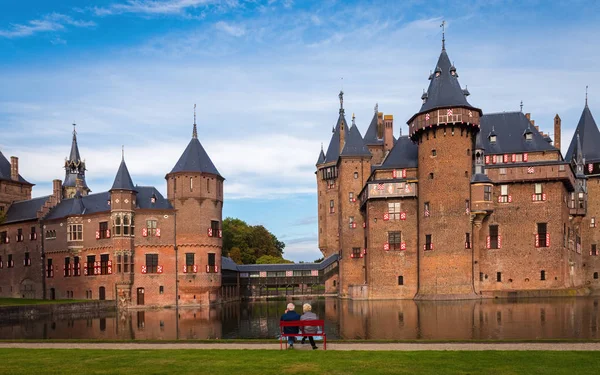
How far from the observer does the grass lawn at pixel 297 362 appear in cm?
1131

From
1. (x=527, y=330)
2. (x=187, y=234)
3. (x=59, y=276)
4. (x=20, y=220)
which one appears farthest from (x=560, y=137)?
(x=20, y=220)

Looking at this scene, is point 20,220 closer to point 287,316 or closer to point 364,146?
point 364,146

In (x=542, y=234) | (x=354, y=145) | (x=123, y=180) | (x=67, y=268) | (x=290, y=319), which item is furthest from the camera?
(x=354, y=145)

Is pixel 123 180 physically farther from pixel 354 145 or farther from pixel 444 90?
pixel 444 90

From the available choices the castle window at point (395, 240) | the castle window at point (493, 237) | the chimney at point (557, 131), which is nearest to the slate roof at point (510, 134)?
the chimney at point (557, 131)

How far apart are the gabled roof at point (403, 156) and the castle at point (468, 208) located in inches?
3.9

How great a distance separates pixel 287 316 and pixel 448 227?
3201 cm

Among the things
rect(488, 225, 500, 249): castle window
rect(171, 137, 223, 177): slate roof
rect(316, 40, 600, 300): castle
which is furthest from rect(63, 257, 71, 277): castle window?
rect(488, 225, 500, 249): castle window

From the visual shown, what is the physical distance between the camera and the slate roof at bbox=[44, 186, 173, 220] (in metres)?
48.4

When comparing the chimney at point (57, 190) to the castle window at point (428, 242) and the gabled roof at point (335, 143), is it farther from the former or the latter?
the castle window at point (428, 242)

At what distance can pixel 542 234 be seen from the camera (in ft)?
153

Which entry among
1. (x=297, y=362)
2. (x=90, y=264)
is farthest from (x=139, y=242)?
(x=297, y=362)

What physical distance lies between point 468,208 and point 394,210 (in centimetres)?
620

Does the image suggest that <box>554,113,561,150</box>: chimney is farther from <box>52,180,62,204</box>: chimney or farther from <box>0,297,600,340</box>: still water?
→ <box>52,180,62,204</box>: chimney
